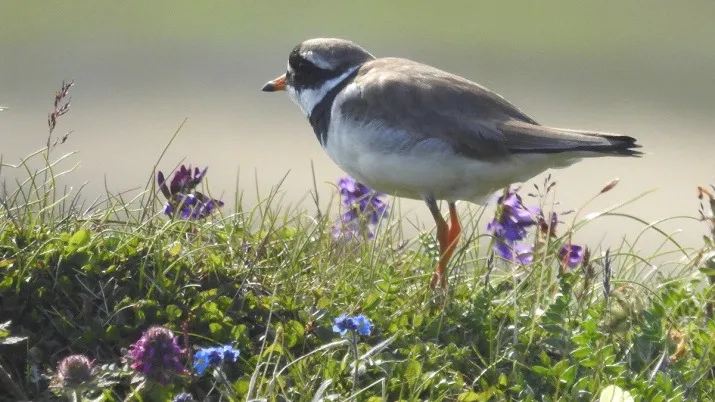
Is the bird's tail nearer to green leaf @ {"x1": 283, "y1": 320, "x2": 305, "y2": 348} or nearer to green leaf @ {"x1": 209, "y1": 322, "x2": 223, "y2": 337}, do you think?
green leaf @ {"x1": 283, "y1": 320, "x2": 305, "y2": 348}

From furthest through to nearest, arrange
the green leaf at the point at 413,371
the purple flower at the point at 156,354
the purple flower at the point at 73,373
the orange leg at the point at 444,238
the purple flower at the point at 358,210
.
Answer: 1. the purple flower at the point at 358,210
2. the orange leg at the point at 444,238
3. the green leaf at the point at 413,371
4. the purple flower at the point at 156,354
5. the purple flower at the point at 73,373

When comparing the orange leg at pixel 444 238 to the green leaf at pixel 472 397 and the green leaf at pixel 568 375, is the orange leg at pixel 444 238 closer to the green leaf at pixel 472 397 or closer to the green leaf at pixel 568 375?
the green leaf at pixel 472 397

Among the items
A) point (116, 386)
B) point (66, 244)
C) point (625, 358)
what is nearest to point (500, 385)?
point (625, 358)

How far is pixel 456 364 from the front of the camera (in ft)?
10.7

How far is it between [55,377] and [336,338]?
0.90 metres

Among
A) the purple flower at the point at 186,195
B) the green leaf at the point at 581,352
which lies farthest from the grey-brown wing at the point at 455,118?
the green leaf at the point at 581,352

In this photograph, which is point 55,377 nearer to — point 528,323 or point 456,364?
point 456,364

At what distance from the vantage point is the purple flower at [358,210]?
4.16 meters

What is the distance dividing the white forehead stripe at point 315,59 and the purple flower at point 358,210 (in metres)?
0.51

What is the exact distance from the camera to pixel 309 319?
11.0 ft

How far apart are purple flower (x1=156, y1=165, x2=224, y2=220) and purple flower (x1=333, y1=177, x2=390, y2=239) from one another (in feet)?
1.62

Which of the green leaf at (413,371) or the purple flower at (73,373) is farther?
the green leaf at (413,371)

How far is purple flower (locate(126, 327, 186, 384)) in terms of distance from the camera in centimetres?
270

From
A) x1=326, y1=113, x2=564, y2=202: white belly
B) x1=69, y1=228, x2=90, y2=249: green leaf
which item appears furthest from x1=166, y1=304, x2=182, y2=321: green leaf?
x1=326, y1=113, x2=564, y2=202: white belly
